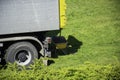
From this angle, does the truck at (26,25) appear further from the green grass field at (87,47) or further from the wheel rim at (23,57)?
the green grass field at (87,47)

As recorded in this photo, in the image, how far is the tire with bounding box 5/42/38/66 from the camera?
40.4ft

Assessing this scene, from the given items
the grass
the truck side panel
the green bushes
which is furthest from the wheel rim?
the green bushes

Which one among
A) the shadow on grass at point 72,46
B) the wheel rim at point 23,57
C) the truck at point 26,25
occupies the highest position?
the truck at point 26,25

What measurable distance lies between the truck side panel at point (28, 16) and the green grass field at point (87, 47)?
5.61ft

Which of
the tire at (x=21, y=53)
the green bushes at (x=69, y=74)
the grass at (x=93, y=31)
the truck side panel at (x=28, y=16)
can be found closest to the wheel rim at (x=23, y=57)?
the tire at (x=21, y=53)

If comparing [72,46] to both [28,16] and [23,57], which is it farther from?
[28,16]

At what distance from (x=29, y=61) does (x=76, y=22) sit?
26.7 feet

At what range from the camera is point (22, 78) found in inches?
259

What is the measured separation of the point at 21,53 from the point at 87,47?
4.18m

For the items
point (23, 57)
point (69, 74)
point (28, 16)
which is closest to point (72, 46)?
point (23, 57)

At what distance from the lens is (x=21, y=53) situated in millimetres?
12586

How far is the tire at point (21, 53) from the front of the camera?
12305 mm

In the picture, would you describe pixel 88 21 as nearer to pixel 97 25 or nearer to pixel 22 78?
pixel 97 25

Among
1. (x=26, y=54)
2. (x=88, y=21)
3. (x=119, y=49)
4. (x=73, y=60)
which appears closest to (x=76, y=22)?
(x=88, y=21)
